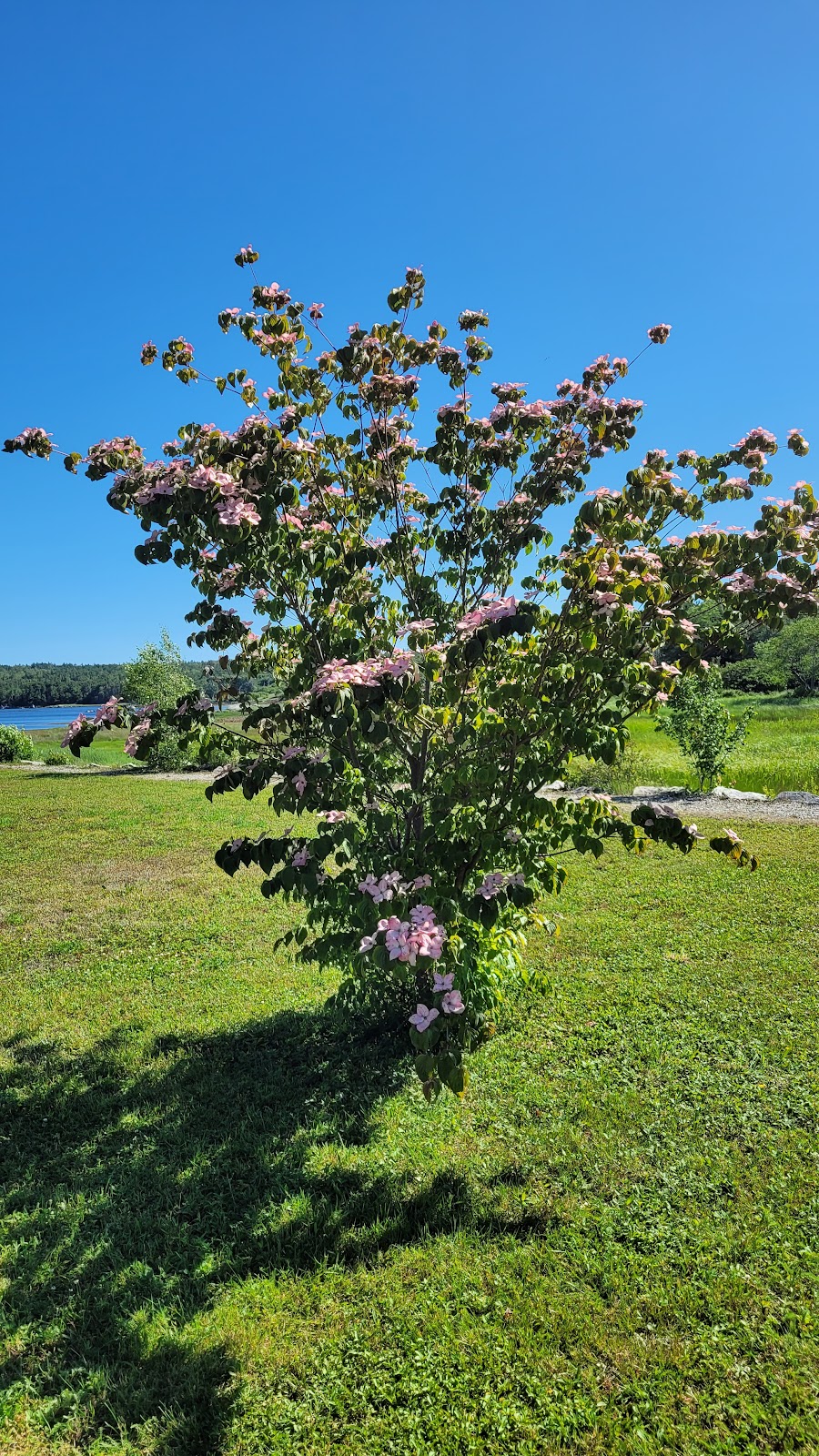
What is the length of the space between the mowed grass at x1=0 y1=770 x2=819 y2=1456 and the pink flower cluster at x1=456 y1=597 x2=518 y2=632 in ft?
8.02

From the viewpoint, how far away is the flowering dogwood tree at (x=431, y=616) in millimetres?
2971

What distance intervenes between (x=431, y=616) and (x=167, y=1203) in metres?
3.10

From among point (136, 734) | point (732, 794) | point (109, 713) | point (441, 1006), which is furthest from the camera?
point (732, 794)

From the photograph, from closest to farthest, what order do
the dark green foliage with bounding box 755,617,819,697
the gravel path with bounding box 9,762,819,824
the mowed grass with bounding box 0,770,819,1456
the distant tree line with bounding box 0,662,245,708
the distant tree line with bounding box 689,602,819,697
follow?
1. the mowed grass with bounding box 0,770,819,1456
2. the gravel path with bounding box 9,762,819,824
3. the distant tree line with bounding box 689,602,819,697
4. the dark green foliage with bounding box 755,617,819,697
5. the distant tree line with bounding box 0,662,245,708

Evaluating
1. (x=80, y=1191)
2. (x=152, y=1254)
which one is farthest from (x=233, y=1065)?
(x=152, y=1254)

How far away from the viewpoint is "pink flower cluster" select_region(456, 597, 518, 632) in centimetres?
259

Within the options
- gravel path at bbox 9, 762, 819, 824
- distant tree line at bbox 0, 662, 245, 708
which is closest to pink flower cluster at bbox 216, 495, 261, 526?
gravel path at bbox 9, 762, 819, 824

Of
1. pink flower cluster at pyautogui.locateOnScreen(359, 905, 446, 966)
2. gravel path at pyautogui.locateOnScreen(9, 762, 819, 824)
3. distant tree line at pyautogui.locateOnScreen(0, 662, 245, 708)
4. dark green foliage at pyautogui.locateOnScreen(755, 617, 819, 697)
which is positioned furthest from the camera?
distant tree line at pyautogui.locateOnScreen(0, 662, 245, 708)

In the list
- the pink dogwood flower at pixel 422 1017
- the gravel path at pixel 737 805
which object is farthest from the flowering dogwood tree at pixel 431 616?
the gravel path at pixel 737 805

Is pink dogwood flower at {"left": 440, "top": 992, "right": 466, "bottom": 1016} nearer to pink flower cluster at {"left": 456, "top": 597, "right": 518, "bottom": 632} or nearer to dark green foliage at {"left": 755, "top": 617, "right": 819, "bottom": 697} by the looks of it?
pink flower cluster at {"left": 456, "top": 597, "right": 518, "bottom": 632}

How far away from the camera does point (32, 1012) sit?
18.0 ft

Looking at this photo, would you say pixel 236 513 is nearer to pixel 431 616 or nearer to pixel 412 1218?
pixel 431 616

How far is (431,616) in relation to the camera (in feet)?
13.3

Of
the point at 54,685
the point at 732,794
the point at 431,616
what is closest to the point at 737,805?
the point at 732,794
